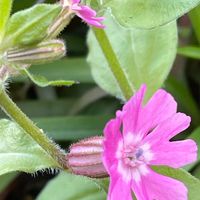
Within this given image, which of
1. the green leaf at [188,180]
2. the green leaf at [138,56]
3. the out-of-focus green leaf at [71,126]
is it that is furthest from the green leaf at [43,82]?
the out-of-focus green leaf at [71,126]

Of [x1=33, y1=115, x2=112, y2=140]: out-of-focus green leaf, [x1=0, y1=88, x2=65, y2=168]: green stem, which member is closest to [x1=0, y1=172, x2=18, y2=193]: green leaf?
[x1=33, y1=115, x2=112, y2=140]: out-of-focus green leaf

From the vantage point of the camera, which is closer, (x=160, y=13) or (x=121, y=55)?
(x=160, y=13)

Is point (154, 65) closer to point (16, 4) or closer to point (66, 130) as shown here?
point (66, 130)

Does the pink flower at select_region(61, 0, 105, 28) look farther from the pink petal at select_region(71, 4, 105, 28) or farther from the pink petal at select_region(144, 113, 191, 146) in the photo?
the pink petal at select_region(144, 113, 191, 146)

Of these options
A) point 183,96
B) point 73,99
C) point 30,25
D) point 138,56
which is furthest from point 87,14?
point 73,99

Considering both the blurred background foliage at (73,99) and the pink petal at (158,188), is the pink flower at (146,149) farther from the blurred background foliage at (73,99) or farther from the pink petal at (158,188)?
the blurred background foliage at (73,99)

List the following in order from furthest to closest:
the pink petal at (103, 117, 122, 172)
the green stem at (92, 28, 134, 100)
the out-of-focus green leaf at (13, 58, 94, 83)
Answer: the out-of-focus green leaf at (13, 58, 94, 83) → the green stem at (92, 28, 134, 100) → the pink petal at (103, 117, 122, 172)

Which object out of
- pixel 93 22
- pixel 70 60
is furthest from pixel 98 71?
pixel 93 22
